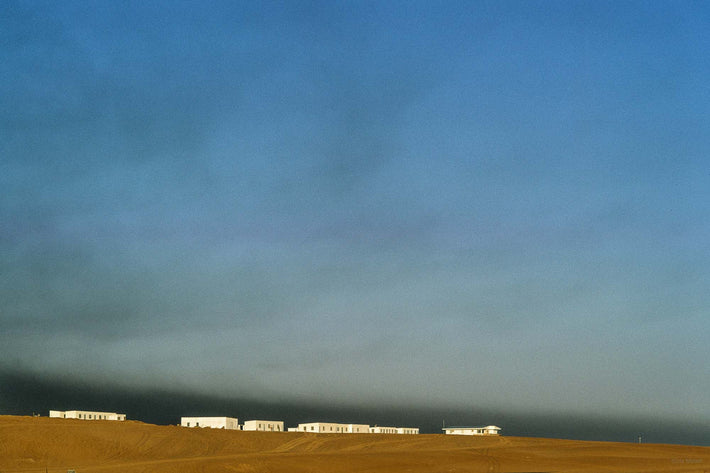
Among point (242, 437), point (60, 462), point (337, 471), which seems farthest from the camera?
point (242, 437)

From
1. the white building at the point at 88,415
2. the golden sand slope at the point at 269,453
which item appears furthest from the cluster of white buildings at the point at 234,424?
the golden sand slope at the point at 269,453

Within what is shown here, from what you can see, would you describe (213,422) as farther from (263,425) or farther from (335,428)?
(335,428)

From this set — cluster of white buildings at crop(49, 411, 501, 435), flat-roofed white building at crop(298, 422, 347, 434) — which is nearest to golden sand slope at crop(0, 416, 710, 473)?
cluster of white buildings at crop(49, 411, 501, 435)

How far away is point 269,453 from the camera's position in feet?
200

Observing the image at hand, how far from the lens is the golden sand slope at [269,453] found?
5106cm

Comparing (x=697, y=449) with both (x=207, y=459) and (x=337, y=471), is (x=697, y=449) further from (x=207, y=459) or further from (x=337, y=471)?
(x=207, y=459)

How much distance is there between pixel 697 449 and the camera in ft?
285

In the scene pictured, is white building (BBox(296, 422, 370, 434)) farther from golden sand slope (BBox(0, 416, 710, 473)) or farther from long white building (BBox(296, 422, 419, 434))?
golden sand slope (BBox(0, 416, 710, 473))

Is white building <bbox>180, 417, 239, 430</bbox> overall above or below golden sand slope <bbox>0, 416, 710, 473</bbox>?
above

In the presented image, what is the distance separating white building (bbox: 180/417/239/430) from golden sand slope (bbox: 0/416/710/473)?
2482 centimetres

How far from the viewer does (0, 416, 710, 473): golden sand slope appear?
51062 mm

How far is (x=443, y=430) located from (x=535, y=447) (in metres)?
64.8

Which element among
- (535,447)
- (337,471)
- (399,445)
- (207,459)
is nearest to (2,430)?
(207,459)

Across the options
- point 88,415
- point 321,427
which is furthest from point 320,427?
point 88,415
